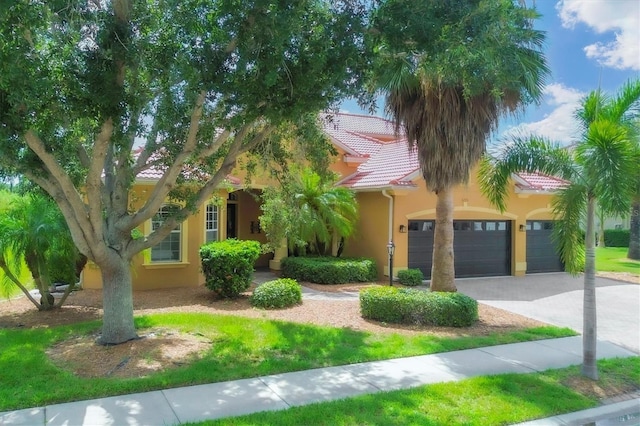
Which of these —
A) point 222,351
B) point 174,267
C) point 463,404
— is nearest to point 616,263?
point 174,267

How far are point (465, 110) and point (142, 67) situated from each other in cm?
732

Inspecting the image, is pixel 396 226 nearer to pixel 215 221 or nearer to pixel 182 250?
pixel 215 221

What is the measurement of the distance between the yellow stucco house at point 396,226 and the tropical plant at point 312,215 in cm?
79

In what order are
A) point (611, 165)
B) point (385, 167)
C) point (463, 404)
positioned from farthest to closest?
1. point (385, 167)
2. point (611, 165)
3. point (463, 404)

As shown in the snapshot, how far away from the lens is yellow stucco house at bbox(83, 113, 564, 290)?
14023mm

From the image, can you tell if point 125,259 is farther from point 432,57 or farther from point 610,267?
point 610,267

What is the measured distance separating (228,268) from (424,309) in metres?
4.89

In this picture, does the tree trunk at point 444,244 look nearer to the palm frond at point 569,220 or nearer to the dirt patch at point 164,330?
the dirt patch at point 164,330

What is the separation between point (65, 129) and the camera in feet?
24.0

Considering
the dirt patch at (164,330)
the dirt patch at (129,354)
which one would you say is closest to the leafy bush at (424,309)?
the dirt patch at (164,330)

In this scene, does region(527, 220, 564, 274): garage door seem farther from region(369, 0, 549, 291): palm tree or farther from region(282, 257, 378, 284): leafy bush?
region(369, 0, 549, 291): palm tree

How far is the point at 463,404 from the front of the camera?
18.8ft

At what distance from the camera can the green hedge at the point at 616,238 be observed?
34.9m

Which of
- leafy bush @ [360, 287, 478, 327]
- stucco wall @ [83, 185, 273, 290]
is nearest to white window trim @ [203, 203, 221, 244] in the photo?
stucco wall @ [83, 185, 273, 290]
